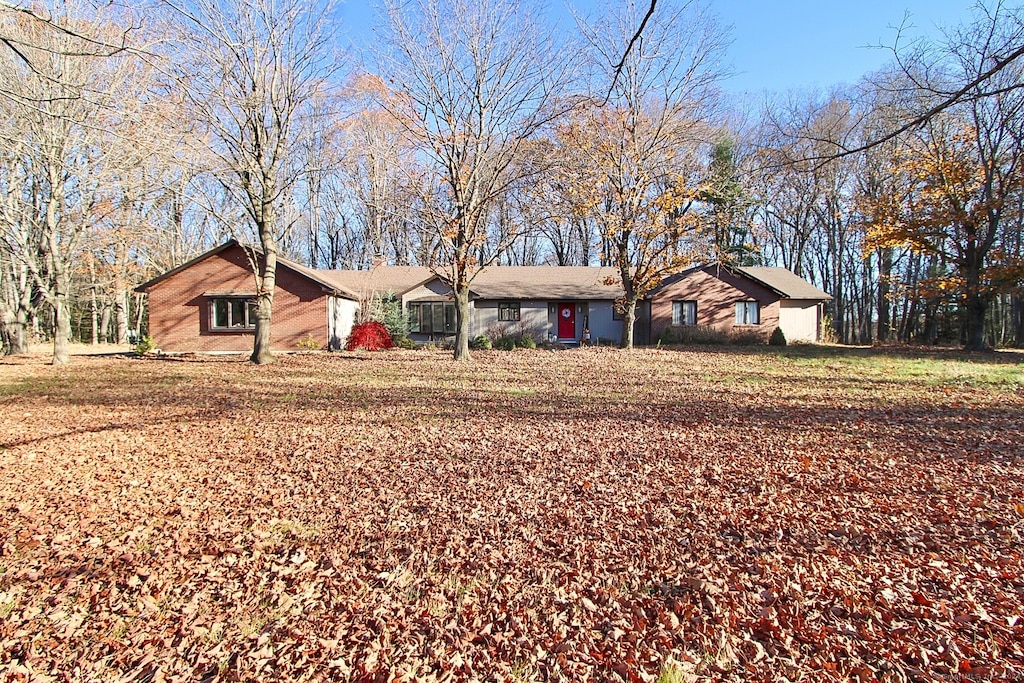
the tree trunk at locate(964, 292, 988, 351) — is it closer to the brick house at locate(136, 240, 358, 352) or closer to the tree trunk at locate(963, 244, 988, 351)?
the tree trunk at locate(963, 244, 988, 351)

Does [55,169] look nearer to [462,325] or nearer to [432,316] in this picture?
[462,325]

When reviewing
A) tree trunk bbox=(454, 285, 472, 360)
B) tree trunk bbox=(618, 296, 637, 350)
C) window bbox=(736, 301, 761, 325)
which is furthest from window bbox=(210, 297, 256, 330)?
window bbox=(736, 301, 761, 325)

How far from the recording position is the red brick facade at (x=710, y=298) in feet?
84.1

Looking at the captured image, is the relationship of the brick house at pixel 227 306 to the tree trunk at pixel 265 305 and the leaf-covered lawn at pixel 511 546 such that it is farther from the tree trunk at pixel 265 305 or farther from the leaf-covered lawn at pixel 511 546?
the leaf-covered lawn at pixel 511 546

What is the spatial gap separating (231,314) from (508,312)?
489 inches

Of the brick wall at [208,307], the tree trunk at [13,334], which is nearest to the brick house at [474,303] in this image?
the brick wall at [208,307]

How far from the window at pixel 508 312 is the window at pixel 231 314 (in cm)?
1128

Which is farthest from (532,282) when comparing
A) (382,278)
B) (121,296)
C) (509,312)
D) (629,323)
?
(121,296)

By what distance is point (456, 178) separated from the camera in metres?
16.0

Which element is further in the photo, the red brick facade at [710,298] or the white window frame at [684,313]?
the white window frame at [684,313]

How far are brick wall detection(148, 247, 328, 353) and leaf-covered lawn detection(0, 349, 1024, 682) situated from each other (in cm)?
1304

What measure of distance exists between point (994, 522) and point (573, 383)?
795cm

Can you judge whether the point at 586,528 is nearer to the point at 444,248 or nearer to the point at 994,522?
the point at 994,522

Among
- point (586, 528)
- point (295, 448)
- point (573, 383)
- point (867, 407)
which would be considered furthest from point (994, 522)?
point (573, 383)
